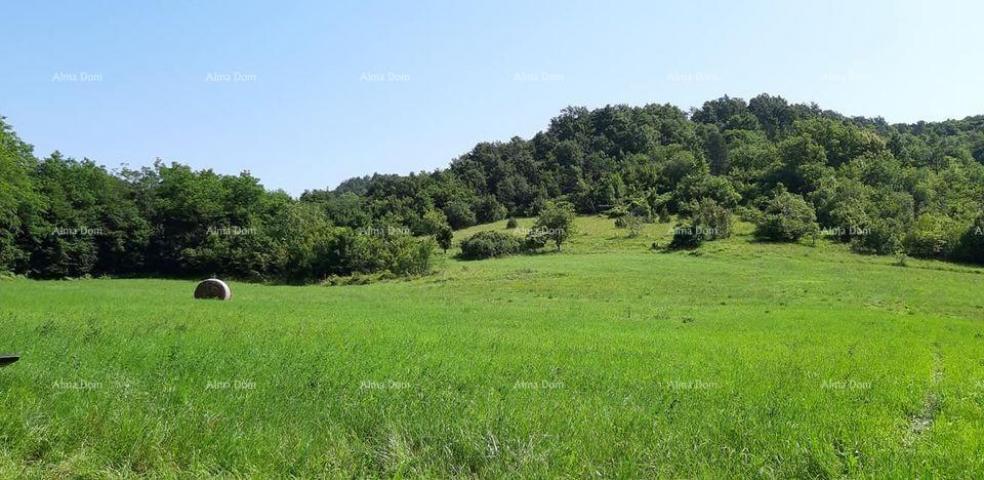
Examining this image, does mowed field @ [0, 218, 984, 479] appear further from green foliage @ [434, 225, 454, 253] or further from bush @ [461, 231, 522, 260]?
green foliage @ [434, 225, 454, 253]

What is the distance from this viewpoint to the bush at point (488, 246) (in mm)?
73312

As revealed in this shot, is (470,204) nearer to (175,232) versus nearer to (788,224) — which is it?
(175,232)

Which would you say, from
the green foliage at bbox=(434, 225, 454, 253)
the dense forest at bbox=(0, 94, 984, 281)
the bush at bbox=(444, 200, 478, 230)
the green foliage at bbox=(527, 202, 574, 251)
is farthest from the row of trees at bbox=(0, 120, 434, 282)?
the bush at bbox=(444, 200, 478, 230)

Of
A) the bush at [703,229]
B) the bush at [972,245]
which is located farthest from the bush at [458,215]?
the bush at [972,245]

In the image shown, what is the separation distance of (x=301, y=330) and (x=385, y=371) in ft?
22.3

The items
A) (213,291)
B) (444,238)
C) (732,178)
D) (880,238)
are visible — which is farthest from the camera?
(732,178)

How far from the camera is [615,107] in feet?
547

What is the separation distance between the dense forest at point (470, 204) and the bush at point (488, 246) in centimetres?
518

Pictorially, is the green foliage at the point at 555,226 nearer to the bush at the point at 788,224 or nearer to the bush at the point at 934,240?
the bush at the point at 788,224

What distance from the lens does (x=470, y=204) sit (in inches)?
4668

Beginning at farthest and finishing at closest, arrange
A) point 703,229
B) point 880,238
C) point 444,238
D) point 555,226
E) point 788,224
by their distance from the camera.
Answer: point 555,226, point 444,238, point 703,229, point 788,224, point 880,238

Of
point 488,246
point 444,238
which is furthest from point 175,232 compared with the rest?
point 488,246

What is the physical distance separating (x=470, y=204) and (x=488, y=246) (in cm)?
4590

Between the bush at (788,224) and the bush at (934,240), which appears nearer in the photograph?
the bush at (934,240)
